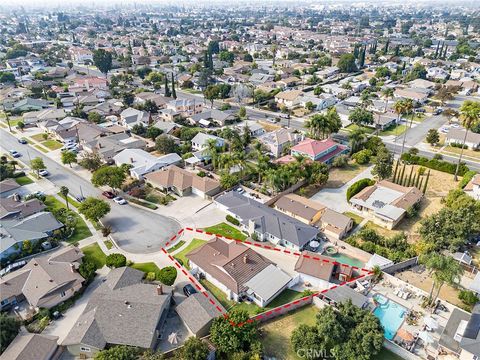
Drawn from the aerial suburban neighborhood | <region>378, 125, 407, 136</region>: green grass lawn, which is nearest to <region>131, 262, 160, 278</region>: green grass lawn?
the aerial suburban neighborhood

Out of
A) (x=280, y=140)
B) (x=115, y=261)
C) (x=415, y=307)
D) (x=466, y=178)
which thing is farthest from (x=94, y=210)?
(x=466, y=178)

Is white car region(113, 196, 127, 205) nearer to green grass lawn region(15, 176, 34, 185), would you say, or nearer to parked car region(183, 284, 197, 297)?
green grass lawn region(15, 176, 34, 185)

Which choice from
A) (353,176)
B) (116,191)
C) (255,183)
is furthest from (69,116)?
(353,176)

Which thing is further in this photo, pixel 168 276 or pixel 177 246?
pixel 177 246

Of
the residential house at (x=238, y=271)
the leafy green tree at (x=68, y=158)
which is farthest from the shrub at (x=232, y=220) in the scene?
the leafy green tree at (x=68, y=158)

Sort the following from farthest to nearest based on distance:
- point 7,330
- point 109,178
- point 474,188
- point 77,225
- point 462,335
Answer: point 474,188
point 109,178
point 77,225
point 462,335
point 7,330

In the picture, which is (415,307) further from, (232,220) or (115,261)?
(115,261)
